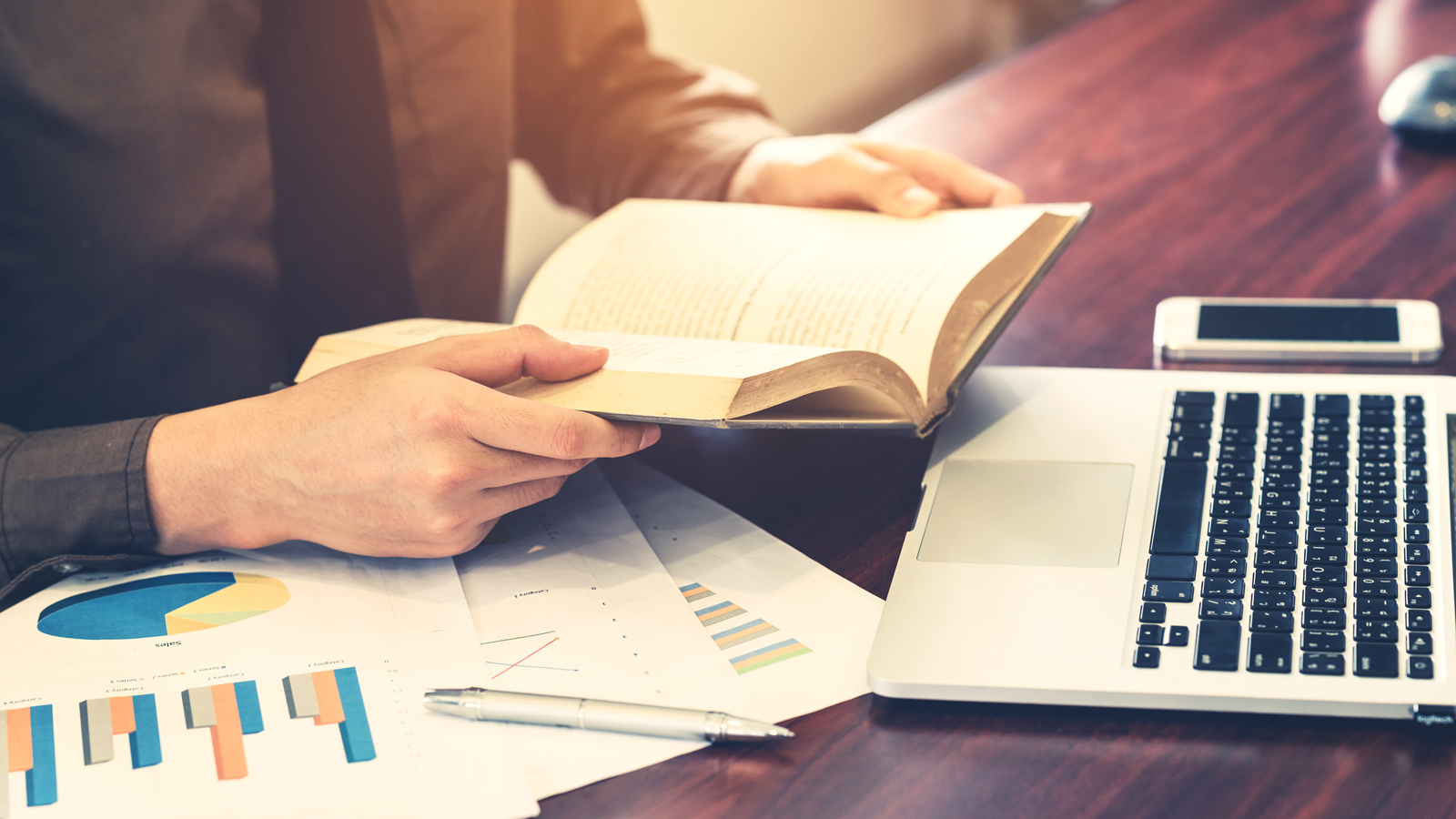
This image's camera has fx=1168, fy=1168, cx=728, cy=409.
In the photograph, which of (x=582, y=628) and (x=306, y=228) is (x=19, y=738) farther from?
(x=306, y=228)

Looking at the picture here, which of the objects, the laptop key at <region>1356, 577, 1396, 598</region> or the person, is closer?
the laptop key at <region>1356, 577, 1396, 598</region>

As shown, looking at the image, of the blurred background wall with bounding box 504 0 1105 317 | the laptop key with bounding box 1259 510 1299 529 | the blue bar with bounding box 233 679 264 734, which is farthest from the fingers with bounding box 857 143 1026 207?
the blurred background wall with bounding box 504 0 1105 317

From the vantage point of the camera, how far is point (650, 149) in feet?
3.53

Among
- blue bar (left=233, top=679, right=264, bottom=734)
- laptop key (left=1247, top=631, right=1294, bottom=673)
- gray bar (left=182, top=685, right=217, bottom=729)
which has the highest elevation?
laptop key (left=1247, top=631, right=1294, bottom=673)

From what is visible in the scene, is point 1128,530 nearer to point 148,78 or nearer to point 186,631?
point 186,631

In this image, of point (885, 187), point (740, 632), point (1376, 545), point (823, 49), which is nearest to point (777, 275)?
point (885, 187)

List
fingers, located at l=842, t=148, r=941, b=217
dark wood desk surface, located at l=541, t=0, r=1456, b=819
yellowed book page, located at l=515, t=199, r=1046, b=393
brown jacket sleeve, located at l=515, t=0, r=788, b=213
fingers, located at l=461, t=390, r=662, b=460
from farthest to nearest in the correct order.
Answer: brown jacket sleeve, located at l=515, t=0, r=788, b=213 → fingers, located at l=842, t=148, r=941, b=217 → yellowed book page, located at l=515, t=199, r=1046, b=393 → fingers, located at l=461, t=390, r=662, b=460 → dark wood desk surface, located at l=541, t=0, r=1456, b=819

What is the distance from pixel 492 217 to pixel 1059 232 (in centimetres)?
58

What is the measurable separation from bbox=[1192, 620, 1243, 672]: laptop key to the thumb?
0.98ft

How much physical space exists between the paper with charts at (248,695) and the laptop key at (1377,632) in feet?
1.08

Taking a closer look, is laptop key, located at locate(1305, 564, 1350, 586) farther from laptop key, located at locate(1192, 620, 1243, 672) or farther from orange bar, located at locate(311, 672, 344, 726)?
orange bar, located at locate(311, 672, 344, 726)

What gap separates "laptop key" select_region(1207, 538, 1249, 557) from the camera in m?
0.52

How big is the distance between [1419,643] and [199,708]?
499mm

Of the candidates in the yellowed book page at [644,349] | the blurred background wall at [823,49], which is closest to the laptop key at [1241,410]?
the yellowed book page at [644,349]
